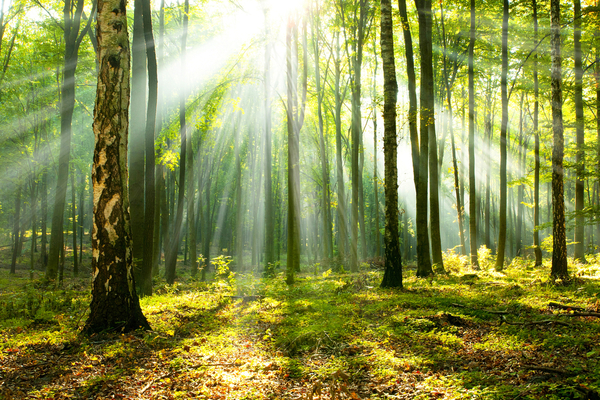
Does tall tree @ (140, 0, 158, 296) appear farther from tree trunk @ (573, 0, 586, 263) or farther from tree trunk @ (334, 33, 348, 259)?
tree trunk @ (573, 0, 586, 263)

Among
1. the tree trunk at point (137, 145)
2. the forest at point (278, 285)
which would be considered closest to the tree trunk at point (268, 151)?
the forest at point (278, 285)

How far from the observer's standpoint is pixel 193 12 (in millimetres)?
15062

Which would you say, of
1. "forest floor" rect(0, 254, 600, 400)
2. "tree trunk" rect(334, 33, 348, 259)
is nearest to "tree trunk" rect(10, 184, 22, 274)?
"forest floor" rect(0, 254, 600, 400)

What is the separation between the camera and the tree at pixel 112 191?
15.8 feet

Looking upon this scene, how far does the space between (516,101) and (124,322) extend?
26.9m

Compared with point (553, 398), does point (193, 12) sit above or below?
above

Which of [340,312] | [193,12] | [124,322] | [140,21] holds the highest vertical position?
[193,12]

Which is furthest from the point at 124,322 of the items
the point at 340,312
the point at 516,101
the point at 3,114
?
the point at 516,101

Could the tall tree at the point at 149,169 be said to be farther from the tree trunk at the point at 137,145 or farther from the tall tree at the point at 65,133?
the tall tree at the point at 65,133

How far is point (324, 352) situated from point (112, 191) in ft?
12.6

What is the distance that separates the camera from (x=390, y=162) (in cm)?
892

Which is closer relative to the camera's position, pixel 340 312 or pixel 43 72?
pixel 340 312

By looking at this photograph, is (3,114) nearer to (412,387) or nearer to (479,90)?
(412,387)

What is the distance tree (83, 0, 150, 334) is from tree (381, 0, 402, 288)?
6009mm
